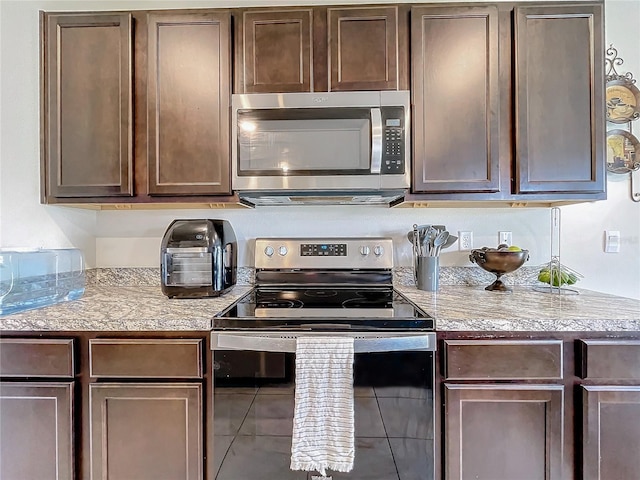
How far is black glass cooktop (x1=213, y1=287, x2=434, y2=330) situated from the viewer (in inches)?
48.0

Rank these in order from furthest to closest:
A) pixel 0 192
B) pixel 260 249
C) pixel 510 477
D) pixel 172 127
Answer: pixel 260 249
pixel 172 127
pixel 0 192
pixel 510 477

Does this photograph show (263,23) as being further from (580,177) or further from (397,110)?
(580,177)

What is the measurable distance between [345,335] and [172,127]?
119cm

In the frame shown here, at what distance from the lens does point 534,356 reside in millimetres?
1190

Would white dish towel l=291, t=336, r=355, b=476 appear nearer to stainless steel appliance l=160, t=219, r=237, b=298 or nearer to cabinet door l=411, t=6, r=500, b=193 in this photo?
stainless steel appliance l=160, t=219, r=237, b=298

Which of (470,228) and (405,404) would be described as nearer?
(405,404)

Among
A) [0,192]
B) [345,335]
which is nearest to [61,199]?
[0,192]

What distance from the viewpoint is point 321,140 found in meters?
1.54

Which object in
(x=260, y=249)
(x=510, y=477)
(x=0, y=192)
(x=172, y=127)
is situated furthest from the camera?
(x=260, y=249)

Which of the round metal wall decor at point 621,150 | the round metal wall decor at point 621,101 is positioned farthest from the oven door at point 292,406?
the round metal wall decor at point 621,101

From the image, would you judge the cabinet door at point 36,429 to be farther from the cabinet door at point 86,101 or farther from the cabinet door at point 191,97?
the cabinet door at point 191,97

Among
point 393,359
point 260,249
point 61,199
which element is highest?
point 61,199

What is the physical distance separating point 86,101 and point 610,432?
2428 mm

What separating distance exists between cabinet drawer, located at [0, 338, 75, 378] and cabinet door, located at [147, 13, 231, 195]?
2.62 feet
